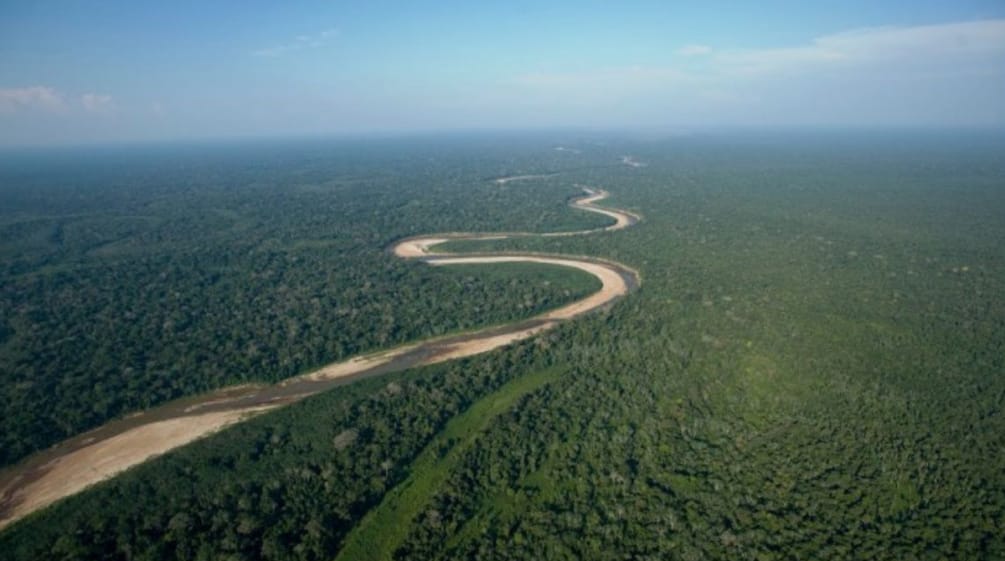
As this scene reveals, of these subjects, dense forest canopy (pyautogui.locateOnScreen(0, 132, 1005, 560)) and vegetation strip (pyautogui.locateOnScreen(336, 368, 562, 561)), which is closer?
dense forest canopy (pyautogui.locateOnScreen(0, 132, 1005, 560))

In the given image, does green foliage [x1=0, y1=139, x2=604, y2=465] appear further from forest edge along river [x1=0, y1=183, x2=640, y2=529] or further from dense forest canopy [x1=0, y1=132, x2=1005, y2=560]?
forest edge along river [x1=0, y1=183, x2=640, y2=529]

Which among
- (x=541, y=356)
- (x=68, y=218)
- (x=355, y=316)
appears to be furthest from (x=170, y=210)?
(x=541, y=356)

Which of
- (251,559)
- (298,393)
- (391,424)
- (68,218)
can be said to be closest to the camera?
(251,559)

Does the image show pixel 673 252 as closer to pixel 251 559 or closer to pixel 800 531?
pixel 800 531

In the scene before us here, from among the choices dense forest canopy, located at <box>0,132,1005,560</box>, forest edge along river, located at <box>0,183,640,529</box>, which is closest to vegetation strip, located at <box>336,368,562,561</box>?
dense forest canopy, located at <box>0,132,1005,560</box>

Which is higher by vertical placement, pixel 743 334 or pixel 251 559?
pixel 743 334

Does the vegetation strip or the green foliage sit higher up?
the green foliage
